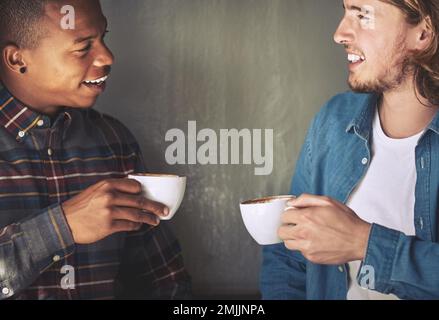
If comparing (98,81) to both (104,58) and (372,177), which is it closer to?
(104,58)

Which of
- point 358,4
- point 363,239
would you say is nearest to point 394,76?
point 358,4

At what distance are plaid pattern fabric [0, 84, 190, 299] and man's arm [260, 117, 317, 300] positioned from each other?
0.48ft

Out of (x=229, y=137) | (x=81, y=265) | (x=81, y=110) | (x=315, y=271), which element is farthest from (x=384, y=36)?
(x=81, y=265)

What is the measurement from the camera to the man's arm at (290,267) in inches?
43.3

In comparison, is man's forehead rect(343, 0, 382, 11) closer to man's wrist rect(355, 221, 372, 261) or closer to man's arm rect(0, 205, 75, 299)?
man's wrist rect(355, 221, 372, 261)

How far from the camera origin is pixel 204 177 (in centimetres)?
110

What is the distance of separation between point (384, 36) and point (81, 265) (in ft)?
2.03

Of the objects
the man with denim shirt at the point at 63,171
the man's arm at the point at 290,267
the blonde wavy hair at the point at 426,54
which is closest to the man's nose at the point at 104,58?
the man with denim shirt at the point at 63,171

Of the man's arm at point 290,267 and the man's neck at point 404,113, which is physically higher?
the man's neck at point 404,113

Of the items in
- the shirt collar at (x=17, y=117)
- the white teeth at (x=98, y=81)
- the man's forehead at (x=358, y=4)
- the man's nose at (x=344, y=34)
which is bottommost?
the shirt collar at (x=17, y=117)

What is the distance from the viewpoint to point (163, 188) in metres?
0.99

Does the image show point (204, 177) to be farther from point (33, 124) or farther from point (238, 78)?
point (33, 124)

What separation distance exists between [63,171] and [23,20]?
0.82 feet

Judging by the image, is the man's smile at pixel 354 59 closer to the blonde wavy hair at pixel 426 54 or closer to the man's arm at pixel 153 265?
the blonde wavy hair at pixel 426 54
